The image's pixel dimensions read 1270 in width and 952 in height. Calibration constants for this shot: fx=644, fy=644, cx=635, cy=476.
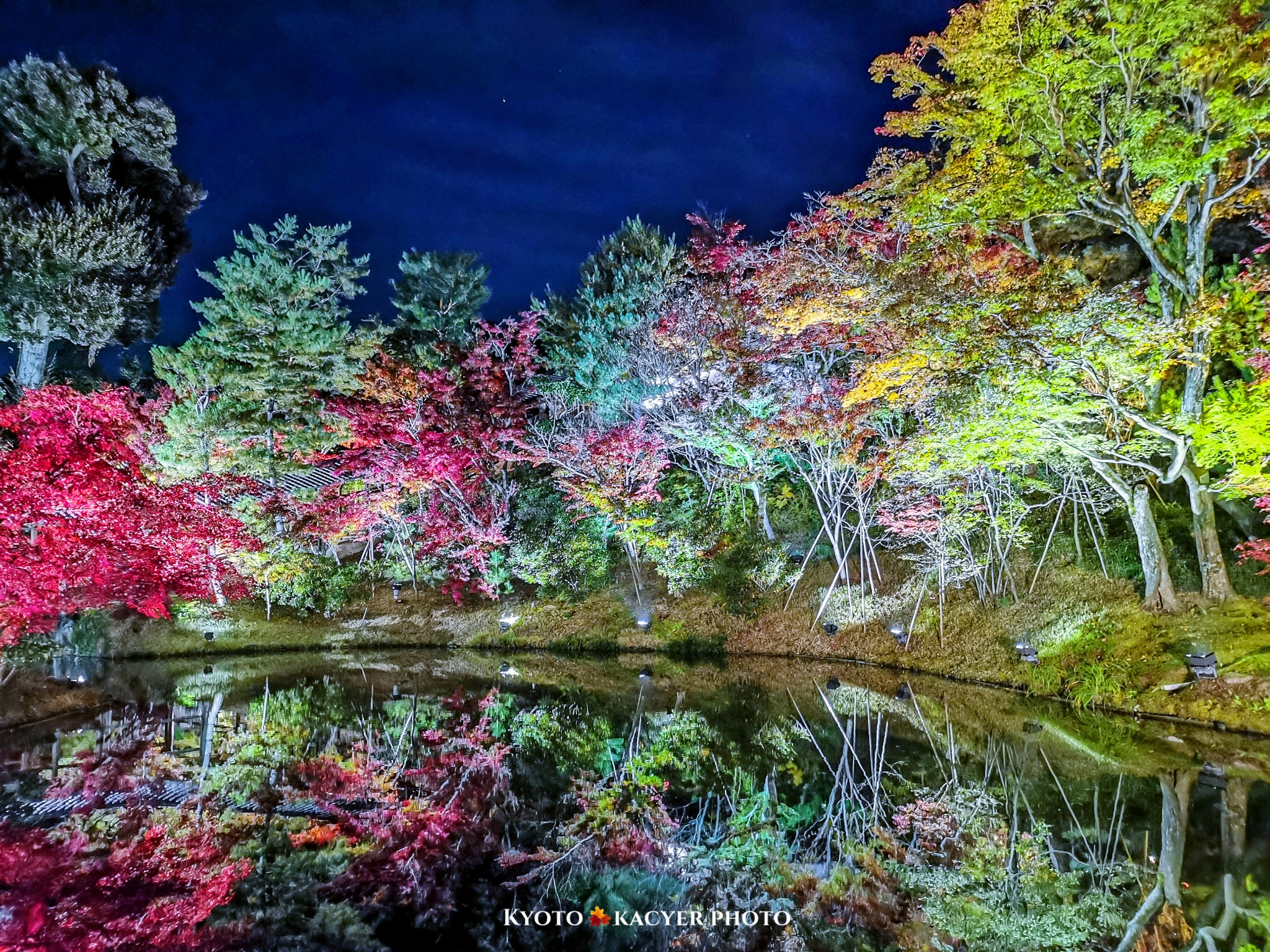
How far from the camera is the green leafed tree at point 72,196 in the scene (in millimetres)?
12305

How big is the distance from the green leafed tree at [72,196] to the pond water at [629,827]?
9.35 meters

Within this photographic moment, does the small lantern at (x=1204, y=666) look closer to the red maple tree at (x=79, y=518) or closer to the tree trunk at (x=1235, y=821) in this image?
the tree trunk at (x=1235, y=821)

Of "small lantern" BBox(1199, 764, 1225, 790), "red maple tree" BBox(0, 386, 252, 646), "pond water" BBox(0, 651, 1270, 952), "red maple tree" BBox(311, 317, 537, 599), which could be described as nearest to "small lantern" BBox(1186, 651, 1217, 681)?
"pond water" BBox(0, 651, 1270, 952)

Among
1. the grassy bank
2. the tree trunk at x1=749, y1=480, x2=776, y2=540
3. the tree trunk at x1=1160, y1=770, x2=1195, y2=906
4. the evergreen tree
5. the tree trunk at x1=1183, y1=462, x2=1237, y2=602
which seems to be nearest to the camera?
the tree trunk at x1=1160, y1=770, x2=1195, y2=906

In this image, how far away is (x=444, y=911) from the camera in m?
3.95

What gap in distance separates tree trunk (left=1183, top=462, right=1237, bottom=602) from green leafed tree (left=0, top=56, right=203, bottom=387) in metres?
19.5

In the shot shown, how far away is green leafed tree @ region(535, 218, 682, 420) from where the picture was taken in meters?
16.3

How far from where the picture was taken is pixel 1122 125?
25.9 feet

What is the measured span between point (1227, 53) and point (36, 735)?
15.8 m

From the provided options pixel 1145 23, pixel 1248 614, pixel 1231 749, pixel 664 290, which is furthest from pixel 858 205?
pixel 1231 749

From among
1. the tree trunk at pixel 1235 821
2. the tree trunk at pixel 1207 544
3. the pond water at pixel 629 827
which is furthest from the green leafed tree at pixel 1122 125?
the pond water at pixel 629 827

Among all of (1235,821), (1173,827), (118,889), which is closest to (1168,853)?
(1173,827)

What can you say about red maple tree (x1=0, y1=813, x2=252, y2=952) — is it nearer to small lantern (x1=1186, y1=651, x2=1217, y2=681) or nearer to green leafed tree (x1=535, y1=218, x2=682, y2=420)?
small lantern (x1=1186, y1=651, x2=1217, y2=681)

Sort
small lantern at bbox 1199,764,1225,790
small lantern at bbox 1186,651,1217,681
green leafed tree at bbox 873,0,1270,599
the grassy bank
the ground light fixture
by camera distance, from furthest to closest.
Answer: the ground light fixture < the grassy bank < small lantern at bbox 1186,651,1217,681 < green leafed tree at bbox 873,0,1270,599 < small lantern at bbox 1199,764,1225,790
